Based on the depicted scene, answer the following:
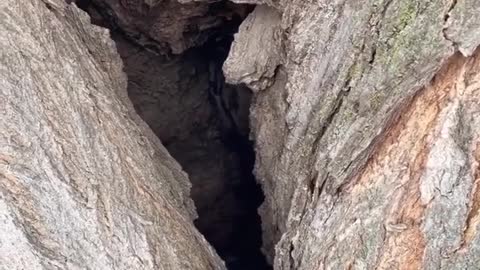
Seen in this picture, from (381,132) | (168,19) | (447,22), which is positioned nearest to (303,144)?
(381,132)

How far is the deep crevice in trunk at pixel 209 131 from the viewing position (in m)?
2.00

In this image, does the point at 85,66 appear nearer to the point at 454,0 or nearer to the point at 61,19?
the point at 61,19

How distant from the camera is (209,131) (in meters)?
2.13

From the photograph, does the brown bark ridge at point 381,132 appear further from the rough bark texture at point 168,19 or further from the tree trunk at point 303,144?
the rough bark texture at point 168,19

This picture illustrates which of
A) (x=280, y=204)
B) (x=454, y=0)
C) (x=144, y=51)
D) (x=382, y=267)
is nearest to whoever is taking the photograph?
(x=454, y=0)

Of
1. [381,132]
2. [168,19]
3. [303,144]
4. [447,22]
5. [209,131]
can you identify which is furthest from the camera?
[209,131]

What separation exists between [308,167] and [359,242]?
224mm

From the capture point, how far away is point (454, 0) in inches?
39.2

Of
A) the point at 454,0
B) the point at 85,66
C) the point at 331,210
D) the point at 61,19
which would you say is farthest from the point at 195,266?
the point at 454,0

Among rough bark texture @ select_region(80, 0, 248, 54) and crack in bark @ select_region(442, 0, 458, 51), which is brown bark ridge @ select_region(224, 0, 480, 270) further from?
rough bark texture @ select_region(80, 0, 248, 54)

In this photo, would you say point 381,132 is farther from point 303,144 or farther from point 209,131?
point 209,131

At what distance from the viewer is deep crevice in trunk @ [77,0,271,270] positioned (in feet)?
6.56

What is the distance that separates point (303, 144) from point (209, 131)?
814 millimetres

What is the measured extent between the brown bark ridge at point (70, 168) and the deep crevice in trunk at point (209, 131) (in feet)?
2.12
